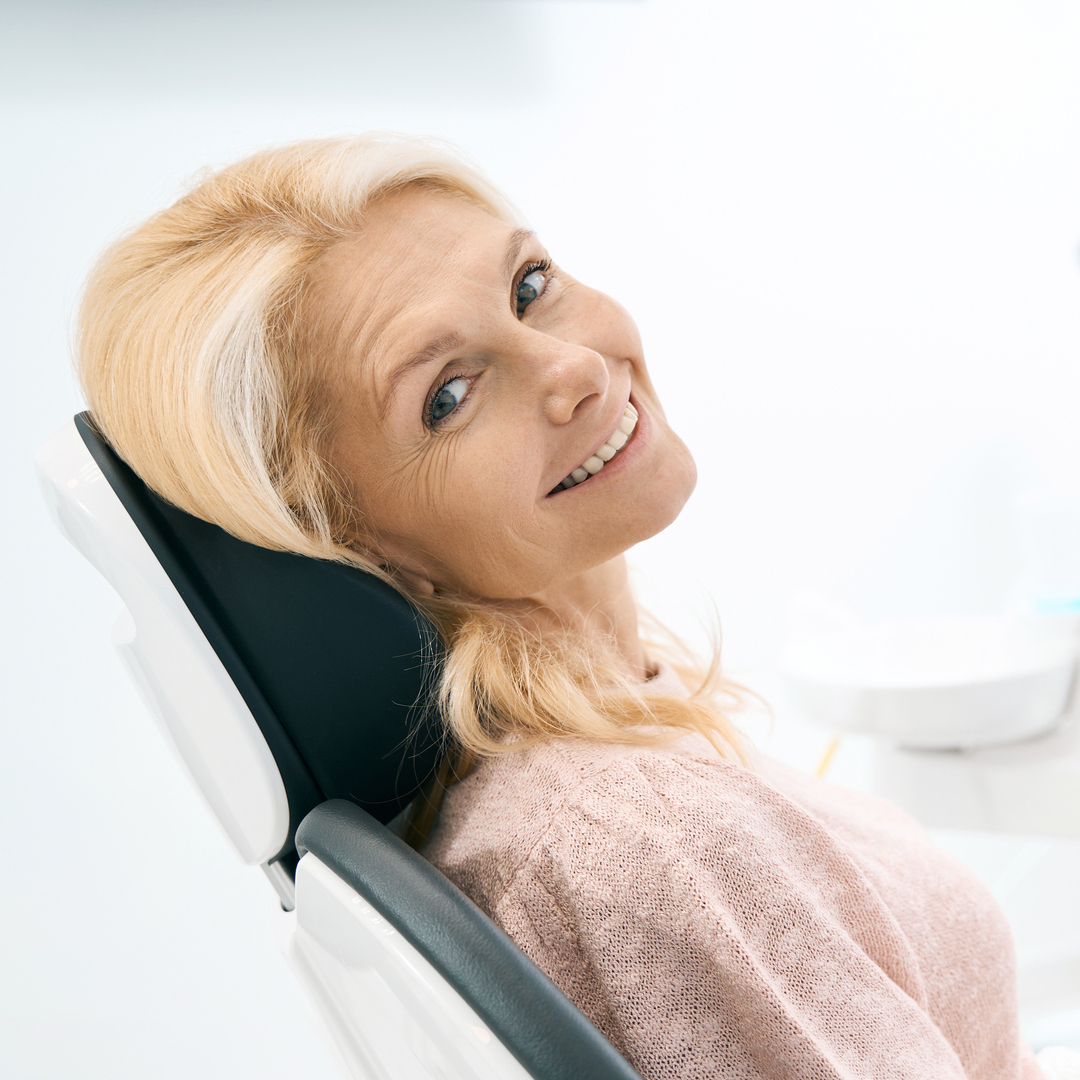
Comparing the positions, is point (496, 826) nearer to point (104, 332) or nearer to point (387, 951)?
point (387, 951)

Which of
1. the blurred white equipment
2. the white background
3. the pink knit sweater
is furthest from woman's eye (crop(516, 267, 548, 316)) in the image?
the blurred white equipment

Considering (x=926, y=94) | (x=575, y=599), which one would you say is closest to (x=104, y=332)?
(x=575, y=599)

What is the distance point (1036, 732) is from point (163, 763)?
5.44ft

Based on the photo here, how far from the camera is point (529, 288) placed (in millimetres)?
856

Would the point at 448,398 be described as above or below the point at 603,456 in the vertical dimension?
above

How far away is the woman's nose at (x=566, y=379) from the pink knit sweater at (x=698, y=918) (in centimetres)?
29

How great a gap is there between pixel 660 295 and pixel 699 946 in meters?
1.98

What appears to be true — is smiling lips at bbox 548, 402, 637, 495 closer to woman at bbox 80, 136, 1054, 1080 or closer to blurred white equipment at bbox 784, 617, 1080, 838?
woman at bbox 80, 136, 1054, 1080

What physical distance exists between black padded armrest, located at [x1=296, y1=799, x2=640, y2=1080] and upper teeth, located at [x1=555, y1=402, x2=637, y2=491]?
1.20 feet

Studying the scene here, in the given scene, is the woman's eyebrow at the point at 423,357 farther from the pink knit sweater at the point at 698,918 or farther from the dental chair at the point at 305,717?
the pink knit sweater at the point at 698,918

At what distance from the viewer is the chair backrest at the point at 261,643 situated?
2.18 ft

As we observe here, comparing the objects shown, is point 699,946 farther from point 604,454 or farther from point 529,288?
point 529,288

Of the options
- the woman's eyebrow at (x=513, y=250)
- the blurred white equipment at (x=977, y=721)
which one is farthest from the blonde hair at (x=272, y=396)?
the blurred white equipment at (x=977, y=721)

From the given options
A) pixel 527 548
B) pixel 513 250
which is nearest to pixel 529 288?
pixel 513 250
